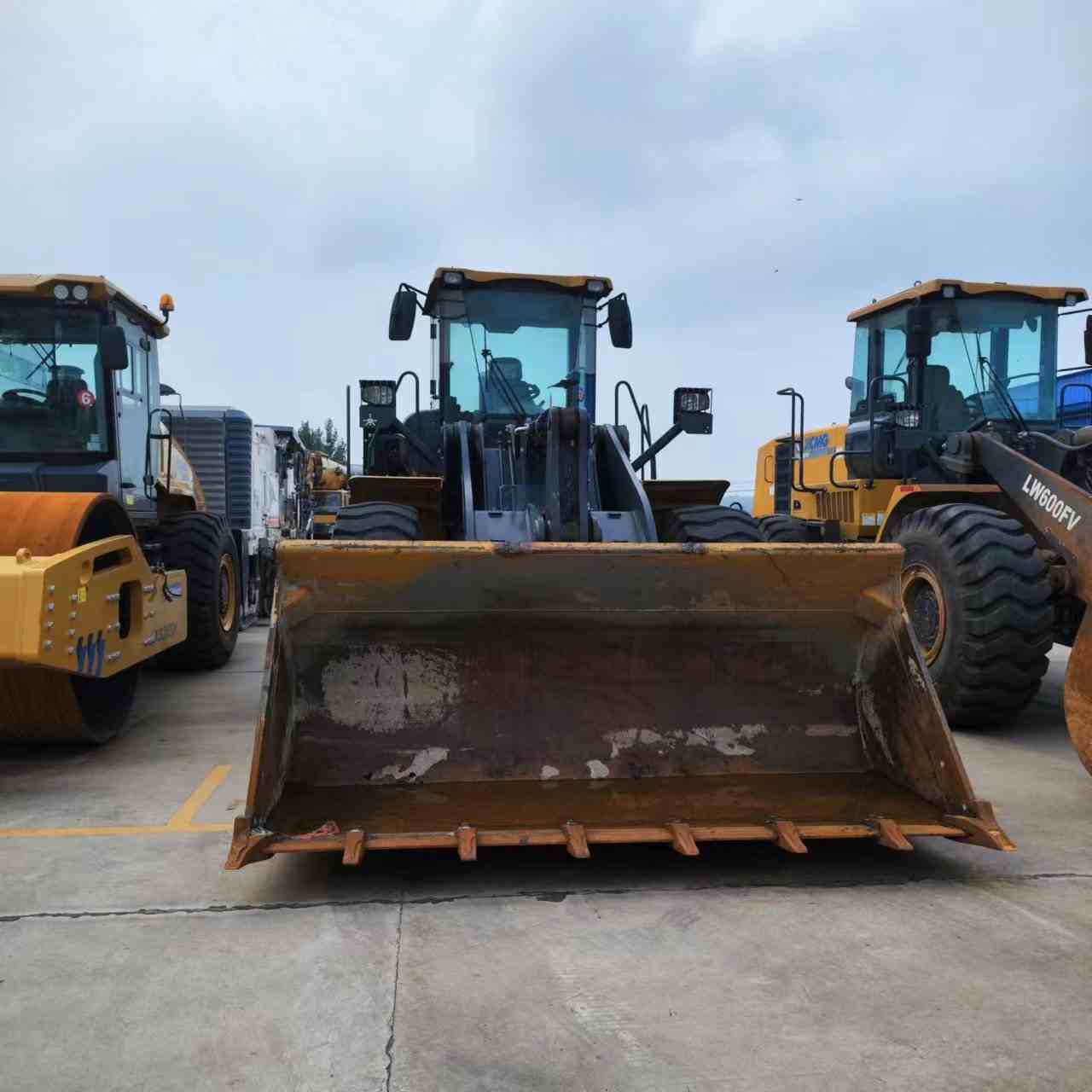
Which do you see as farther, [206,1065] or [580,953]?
[580,953]

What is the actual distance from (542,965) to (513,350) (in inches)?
177

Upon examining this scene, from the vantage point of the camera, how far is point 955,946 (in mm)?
3246

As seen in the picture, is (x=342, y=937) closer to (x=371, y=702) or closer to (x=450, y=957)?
(x=450, y=957)

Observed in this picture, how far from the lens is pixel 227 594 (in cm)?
943

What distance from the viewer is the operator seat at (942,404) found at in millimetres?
7773

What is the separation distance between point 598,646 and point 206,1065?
2.28 meters

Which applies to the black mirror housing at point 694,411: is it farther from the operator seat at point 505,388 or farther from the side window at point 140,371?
the side window at point 140,371

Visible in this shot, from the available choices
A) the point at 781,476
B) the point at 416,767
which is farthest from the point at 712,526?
the point at 781,476

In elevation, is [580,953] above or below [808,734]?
below

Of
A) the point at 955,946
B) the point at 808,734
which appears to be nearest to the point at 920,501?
the point at 808,734

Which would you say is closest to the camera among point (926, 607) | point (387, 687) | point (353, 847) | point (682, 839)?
point (353, 847)

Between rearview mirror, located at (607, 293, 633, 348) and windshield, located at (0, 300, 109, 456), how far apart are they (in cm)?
343

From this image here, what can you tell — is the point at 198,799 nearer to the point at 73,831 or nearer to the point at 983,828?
the point at 73,831

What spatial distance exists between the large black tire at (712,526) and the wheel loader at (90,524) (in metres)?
3.13
